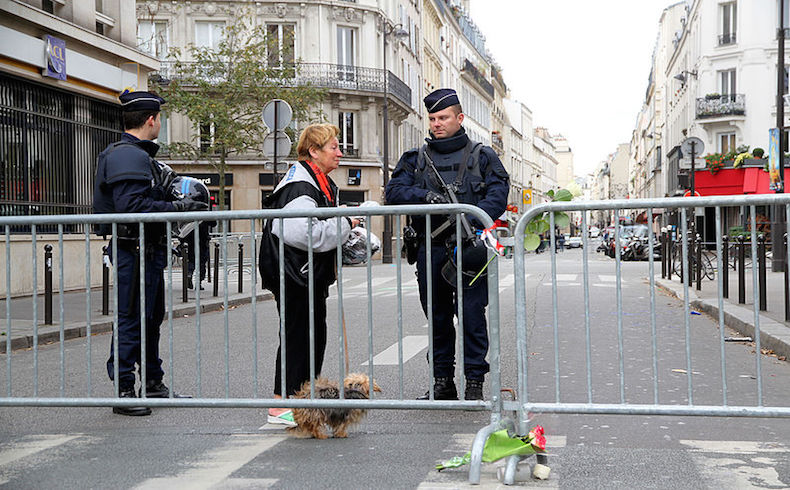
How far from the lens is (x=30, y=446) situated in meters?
4.96

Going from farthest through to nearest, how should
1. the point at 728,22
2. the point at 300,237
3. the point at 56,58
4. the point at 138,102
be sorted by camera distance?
the point at 728,22
the point at 56,58
the point at 138,102
the point at 300,237

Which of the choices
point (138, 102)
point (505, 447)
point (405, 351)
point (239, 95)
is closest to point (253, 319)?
point (505, 447)

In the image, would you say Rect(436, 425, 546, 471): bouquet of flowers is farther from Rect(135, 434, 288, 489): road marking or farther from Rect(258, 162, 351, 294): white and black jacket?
Rect(258, 162, 351, 294): white and black jacket

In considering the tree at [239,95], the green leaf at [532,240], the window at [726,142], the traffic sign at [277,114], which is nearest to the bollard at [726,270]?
the green leaf at [532,240]

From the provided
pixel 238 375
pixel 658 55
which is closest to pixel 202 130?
pixel 238 375

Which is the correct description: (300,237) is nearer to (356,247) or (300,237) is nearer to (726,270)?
(356,247)

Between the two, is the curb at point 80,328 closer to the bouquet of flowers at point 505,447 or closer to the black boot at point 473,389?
the black boot at point 473,389

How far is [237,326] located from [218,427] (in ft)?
3.21

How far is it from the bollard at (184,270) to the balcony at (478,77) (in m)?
68.7

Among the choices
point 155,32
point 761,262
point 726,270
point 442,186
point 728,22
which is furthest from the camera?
point 728,22

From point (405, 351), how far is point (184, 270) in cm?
270

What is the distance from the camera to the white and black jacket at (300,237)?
5172 millimetres

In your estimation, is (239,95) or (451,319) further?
(239,95)

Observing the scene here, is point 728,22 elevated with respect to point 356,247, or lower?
elevated
